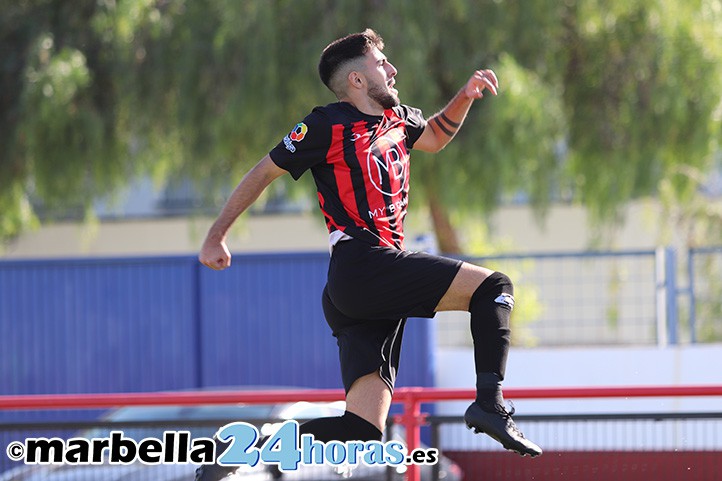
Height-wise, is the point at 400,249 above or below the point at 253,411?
above

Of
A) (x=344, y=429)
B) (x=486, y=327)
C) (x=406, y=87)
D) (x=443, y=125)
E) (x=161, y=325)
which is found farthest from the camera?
(x=406, y=87)

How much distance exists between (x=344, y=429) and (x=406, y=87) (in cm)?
857

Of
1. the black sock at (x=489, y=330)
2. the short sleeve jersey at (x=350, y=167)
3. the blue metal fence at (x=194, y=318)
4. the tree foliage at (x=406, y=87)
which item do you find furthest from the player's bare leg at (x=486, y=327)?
the tree foliage at (x=406, y=87)

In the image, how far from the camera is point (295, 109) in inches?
506

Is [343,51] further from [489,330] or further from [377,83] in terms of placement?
[489,330]

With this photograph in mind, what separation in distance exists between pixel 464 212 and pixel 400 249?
9099 millimetres

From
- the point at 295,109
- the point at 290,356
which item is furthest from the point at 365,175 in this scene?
the point at 295,109

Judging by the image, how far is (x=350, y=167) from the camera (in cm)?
411

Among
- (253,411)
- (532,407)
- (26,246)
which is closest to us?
(253,411)

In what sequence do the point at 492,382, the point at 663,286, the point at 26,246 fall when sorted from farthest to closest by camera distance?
1. the point at 26,246
2. the point at 663,286
3. the point at 492,382

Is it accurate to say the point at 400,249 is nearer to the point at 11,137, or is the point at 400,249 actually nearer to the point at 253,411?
the point at 253,411

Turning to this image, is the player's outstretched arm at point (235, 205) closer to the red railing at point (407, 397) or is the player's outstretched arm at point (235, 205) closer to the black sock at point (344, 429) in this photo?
the black sock at point (344, 429)

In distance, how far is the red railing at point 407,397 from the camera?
498cm

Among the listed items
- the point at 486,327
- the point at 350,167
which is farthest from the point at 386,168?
the point at 486,327
